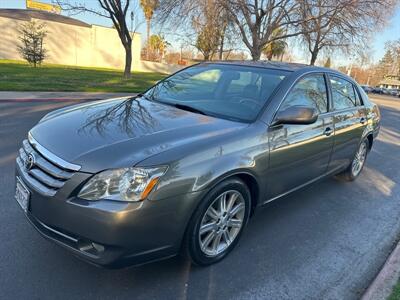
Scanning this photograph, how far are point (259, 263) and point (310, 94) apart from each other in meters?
1.93

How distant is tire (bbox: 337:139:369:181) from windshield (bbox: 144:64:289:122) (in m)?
2.28

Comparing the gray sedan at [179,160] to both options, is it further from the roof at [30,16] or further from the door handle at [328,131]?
the roof at [30,16]

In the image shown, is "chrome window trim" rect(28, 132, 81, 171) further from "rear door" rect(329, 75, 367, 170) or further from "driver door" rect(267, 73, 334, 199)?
"rear door" rect(329, 75, 367, 170)

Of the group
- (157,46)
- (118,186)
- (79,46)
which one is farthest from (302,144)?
(157,46)

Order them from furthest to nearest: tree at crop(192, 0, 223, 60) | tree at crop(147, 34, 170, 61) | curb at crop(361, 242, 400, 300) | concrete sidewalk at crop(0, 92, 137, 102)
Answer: tree at crop(147, 34, 170, 61)
tree at crop(192, 0, 223, 60)
concrete sidewalk at crop(0, 92, 137, 102)
curb at crop(361, 242, 400, 300)

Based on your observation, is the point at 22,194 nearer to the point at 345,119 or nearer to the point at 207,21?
the point at 345,119

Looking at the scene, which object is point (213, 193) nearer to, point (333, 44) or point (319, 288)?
point (319, 288)

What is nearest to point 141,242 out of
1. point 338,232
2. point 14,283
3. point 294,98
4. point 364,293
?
point 14,283

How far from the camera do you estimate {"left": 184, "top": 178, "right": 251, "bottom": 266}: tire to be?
2605 mm

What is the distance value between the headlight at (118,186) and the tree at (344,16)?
21.4 metres

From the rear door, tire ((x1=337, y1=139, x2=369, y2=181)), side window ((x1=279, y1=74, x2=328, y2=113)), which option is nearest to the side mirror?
side window ((x1=279, y1=74, x2=328, y2=113))

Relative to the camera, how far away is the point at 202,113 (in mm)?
3314

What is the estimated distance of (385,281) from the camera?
9.23ft

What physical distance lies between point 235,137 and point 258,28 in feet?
74.0
